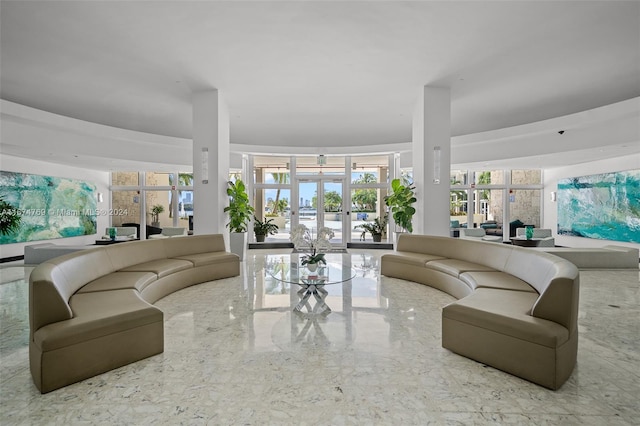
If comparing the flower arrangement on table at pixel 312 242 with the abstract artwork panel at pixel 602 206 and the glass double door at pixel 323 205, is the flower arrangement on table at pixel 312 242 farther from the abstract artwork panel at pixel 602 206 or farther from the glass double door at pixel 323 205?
the abstract artwork panel at pixel 602 206

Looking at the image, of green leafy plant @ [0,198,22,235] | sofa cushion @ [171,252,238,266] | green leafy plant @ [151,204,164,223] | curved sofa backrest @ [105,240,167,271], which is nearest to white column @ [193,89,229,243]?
sofa cushion @ [171,252,238,266]

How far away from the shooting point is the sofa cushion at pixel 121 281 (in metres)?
3.64

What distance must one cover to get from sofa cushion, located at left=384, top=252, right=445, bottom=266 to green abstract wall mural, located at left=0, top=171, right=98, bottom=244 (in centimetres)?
1010

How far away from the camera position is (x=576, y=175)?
1066 centimetres

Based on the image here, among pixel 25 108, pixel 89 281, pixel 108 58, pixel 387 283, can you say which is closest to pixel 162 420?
pixel 89 281

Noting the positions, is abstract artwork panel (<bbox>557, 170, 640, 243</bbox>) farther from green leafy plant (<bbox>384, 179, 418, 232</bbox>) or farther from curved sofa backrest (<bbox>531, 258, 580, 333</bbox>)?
curved sofa backrest (<bbox>531, 258, 580, 333</bbox>)

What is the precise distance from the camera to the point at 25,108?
701 centimetres

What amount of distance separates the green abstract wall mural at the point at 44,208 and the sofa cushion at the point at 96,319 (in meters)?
8.30

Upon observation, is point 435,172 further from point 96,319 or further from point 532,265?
point 96,319

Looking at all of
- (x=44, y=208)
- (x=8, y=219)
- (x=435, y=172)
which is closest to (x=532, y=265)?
(x=435, y=172)

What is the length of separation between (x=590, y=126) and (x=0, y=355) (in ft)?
36.6

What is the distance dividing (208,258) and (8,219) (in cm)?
724

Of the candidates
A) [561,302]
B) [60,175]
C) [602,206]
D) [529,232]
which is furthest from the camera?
[60,175]

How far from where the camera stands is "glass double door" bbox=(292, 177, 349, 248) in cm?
1183
